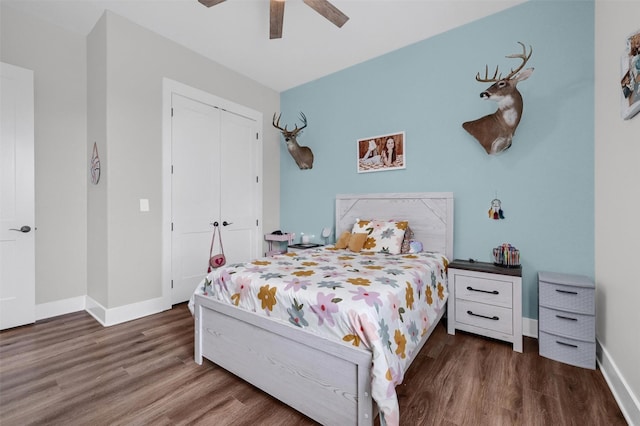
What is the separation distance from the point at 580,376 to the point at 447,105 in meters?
2.50

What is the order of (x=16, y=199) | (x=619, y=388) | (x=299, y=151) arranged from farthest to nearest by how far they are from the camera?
(x=299, y=151)
(x=16, y=199)
(x=619, y=388)

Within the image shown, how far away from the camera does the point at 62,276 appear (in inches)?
117

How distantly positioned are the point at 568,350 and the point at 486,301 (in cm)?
57

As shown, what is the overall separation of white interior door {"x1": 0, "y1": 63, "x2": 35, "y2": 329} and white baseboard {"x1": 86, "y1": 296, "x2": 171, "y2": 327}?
1.60ft

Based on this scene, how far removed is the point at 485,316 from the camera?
2.32 meters

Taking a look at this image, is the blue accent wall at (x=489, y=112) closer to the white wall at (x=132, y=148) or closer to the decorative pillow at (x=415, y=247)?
the decorative pillow at (x=415, y=247)

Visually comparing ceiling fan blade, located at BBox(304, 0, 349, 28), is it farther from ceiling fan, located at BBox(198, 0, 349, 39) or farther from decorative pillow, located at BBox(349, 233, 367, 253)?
decorative pillow, located at BBox(349, 233, 367, 253)

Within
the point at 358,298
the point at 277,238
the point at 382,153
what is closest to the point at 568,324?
the point at 358,298

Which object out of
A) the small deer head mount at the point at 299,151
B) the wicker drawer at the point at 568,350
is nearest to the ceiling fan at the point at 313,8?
the small deer head mount at the point at 299,151

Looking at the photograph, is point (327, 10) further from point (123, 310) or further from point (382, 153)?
point (123, 310)

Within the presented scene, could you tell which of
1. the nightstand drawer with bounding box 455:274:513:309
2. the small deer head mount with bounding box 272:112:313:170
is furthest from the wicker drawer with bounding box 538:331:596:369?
the small deer head mount with bounding box 272:112:313:170

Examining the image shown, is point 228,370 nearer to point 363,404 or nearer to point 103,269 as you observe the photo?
point 363,404

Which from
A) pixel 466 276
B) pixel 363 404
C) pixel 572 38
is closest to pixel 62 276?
pixel 363 404

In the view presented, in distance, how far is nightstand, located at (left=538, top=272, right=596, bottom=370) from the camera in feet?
6.39
